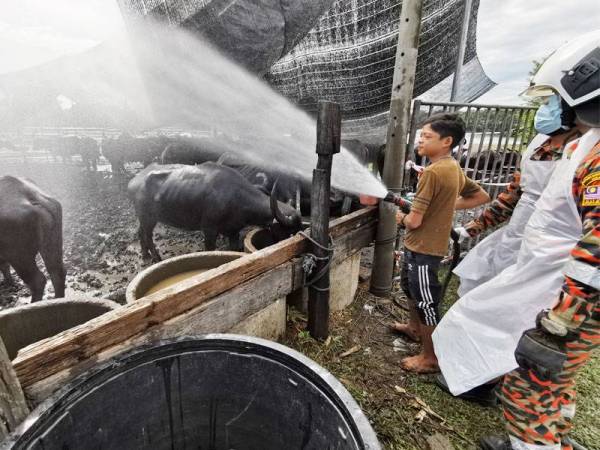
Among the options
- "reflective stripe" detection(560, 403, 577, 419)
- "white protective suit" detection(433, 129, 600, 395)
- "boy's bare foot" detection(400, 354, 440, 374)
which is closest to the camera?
"white protective suit" detection(433, 129, 600, 395)

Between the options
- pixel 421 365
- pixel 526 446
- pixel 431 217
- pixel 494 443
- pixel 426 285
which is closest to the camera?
pixel 526 446

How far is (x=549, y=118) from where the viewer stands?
2543mm

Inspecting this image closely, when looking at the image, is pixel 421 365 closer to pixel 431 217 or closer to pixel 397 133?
pixel 431 217

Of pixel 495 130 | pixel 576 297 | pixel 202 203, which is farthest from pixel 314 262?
pixel 495 130

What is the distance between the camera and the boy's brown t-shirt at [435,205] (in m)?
2.74

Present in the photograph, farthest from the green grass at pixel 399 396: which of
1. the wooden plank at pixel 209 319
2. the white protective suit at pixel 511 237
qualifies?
the white protective suit at pixel 511 237

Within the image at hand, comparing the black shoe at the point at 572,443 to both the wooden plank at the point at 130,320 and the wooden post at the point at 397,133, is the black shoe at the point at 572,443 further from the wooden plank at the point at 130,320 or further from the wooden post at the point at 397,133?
the wooden plank at the point at 130,320

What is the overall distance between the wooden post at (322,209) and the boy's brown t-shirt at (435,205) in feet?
2.87

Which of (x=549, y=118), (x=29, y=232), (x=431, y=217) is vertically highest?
(x=549, y=118)

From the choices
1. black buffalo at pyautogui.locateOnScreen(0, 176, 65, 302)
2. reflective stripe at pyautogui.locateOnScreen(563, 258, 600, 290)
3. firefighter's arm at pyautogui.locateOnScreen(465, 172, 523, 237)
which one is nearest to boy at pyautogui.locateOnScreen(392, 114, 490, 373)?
firefighter's arm at pyautogui.locateOnScreen(465, 172, 523, 237)

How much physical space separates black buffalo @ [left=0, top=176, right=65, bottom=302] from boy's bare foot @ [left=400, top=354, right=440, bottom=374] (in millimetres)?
4682

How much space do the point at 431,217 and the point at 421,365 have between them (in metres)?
1.59

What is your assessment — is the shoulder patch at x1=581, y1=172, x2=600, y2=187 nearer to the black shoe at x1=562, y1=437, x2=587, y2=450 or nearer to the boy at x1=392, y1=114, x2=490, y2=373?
the boy at x1=392, y1=114, x2=490, y2=373

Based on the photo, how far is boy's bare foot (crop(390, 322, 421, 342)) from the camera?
369 cm
